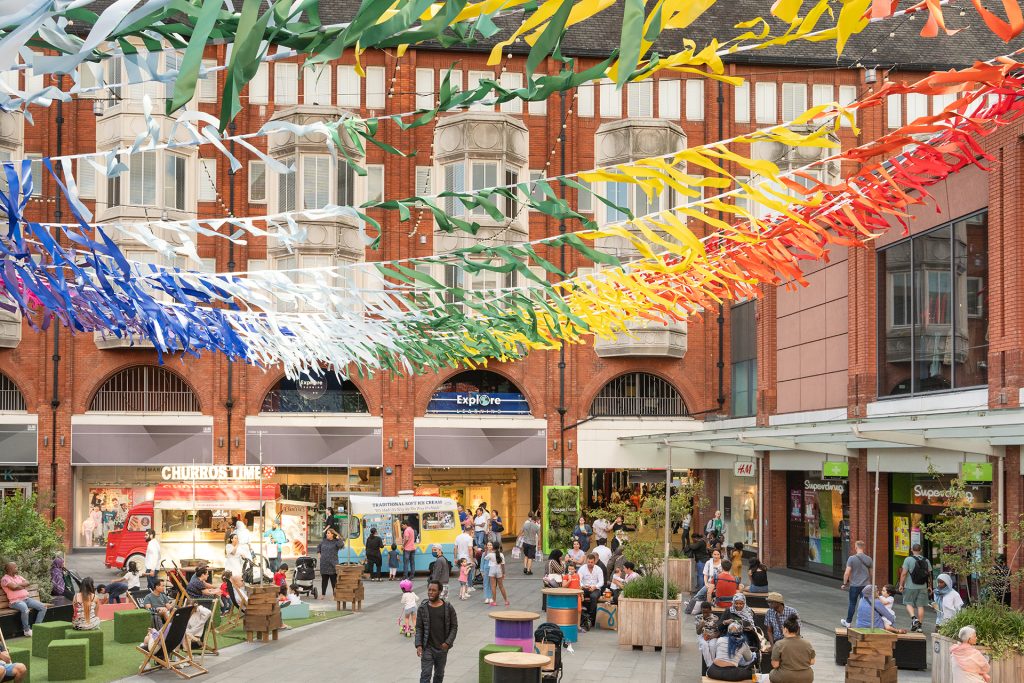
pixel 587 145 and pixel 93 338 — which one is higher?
pixel 587 145

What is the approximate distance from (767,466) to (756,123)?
14.7 metres

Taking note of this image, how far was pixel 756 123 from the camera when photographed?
4150 cm

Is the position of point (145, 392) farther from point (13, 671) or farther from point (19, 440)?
point (13, 671)

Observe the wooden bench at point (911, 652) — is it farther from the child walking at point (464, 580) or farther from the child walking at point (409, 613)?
the child walking at point (464, 580)

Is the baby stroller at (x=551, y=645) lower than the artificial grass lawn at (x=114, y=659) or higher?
higher

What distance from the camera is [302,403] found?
40.3 m

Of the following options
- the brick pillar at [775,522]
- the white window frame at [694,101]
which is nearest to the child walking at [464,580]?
the brick pillar at [775,522]

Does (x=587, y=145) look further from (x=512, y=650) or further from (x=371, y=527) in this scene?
(x=512, y=650)

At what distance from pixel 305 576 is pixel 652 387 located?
19.6 m

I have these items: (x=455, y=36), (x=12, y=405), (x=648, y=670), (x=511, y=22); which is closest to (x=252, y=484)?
(x=12, y=405)

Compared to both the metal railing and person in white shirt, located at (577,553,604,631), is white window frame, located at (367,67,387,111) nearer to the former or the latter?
the metal railing

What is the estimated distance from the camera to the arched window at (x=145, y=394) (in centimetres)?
3972

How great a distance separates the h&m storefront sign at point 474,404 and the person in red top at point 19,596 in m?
22.3

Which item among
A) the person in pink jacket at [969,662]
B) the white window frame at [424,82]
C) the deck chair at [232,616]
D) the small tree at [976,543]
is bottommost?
the deck chair at [232,616]
